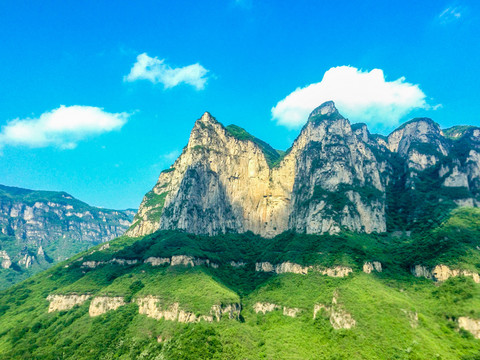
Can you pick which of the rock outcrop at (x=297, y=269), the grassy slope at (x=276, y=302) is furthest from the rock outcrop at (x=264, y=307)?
the rock outcrop at (x=297, y=269)

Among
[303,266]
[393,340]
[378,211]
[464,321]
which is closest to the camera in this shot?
[393,340]

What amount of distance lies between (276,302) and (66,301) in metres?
80.6

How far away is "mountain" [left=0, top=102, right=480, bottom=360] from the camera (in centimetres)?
9012

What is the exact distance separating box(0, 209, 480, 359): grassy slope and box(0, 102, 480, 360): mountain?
1.58 feet

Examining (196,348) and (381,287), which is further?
(381,287)

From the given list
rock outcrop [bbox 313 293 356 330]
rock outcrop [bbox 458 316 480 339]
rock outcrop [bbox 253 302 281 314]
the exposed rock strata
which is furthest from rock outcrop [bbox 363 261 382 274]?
the exposed rock strata

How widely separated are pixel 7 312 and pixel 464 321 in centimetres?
16629

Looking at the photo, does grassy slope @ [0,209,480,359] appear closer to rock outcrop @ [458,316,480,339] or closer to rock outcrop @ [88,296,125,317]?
rock outcrop @ [458,316,480,339]

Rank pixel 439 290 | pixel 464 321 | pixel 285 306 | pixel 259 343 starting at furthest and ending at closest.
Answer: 1. pixel 285 306
2. pixel 439 290
3. pixel 259 343
4. pixel 464 321

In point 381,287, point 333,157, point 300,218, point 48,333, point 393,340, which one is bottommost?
point 48,333

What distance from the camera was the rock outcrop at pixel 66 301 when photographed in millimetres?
124425

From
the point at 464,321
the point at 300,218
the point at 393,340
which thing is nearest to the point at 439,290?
the point at 464,321

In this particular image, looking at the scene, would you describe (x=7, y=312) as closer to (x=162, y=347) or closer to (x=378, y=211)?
(x=162, y=347)

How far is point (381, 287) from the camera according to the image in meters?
109
